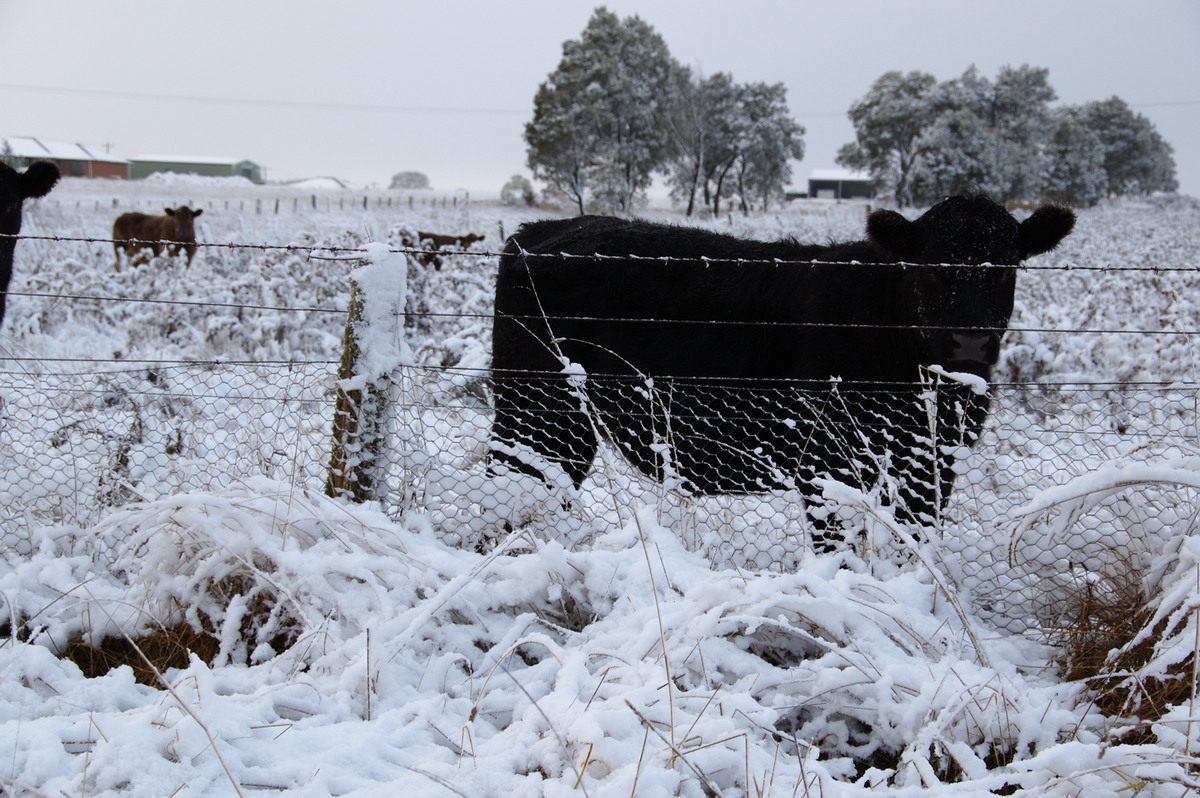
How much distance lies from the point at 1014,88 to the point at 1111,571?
52.3 meters

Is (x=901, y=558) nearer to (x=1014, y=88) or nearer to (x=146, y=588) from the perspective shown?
(x=146, y=588)

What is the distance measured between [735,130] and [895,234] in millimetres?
46100

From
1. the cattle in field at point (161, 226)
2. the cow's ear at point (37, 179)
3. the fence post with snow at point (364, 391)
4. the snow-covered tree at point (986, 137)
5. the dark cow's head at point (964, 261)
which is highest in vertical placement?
the snow-covered tree at point (986, 137)

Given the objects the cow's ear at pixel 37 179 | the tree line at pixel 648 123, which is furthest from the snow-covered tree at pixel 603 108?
the cow's ear at pixel 37 179

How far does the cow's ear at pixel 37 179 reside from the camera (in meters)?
5.29

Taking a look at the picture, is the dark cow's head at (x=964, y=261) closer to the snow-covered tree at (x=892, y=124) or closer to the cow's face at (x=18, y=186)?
the cow's face at (x=18, y=186)

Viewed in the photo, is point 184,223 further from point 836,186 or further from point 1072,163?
point 836,186

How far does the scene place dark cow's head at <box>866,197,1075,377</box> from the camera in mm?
3393

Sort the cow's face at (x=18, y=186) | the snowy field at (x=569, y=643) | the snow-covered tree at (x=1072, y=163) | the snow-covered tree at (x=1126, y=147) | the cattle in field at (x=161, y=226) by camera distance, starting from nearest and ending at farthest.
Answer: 1. the snowy field at (x=569, y=643)
2. the cow's face at (x=18, y=186)
3. the cattle in field at (x=161, y=226)
4. the snow-covered tree at (x=1072, y=163)
5. the snow-covered tree at (x=1126, y=147)

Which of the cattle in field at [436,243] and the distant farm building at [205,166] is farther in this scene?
the distant farm building at [205,166]

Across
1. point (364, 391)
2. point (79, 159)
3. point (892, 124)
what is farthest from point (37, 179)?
point (79, 159)

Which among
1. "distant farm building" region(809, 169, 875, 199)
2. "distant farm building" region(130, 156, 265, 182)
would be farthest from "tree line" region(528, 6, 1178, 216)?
"distant farm building" region(130, 156, 265, 182)

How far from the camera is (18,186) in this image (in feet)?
17.3

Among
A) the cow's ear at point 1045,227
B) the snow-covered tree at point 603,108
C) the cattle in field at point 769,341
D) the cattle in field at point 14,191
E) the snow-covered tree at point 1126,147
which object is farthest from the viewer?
the snow-covered tree at point 1126,147
